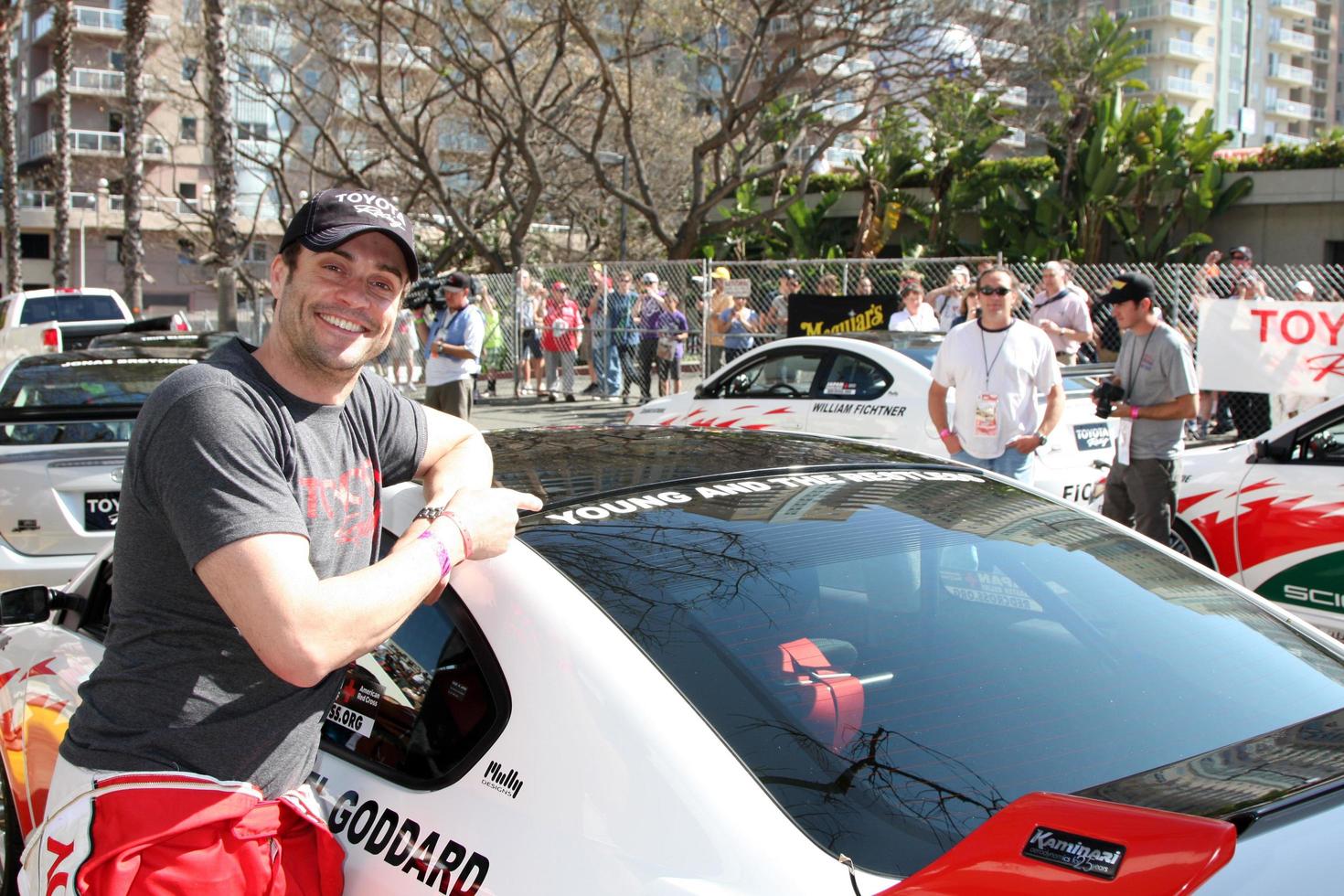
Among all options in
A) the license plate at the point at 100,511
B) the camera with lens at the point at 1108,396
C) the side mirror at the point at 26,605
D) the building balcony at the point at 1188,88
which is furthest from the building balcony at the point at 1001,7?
the building balcony at the point at 1188,88

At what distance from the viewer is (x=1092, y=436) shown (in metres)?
9.28

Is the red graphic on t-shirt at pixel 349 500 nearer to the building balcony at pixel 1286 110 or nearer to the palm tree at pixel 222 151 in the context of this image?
the palm tree at pixel 222 151

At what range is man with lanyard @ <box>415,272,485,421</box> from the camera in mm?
11492

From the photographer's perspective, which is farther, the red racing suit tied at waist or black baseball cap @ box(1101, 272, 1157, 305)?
black baseball cap @ box(1101, 272, 1157, 305)

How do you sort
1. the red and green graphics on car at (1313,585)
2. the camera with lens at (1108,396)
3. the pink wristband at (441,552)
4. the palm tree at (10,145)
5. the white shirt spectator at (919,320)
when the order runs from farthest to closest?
the palm tree at (10,145)
the white shirt spectator at (919,320)
the camera with lens at (1108,396)
the red and green graphics on car at (1313,585)
the pink wristband at (441,552)

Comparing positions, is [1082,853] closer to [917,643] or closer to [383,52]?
[917,643]

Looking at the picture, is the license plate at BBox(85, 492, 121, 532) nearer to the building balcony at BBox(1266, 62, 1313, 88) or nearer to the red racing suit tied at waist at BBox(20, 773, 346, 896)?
the red racing suit tied at waist at BBox(20, 773, 346, 896)

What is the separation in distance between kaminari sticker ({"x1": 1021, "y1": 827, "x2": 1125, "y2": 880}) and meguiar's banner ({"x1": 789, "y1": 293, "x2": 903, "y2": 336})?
13.8m

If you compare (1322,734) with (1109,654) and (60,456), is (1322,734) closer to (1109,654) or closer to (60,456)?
(1109,654)

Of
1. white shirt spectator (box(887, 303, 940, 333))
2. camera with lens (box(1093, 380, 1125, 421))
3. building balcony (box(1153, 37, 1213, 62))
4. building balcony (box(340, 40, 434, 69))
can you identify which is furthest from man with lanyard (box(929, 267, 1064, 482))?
building balcony (box(1153, 37, 1213, 62))

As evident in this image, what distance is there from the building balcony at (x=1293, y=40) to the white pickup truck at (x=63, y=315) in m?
96.8

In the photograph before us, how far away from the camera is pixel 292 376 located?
87.9 inches

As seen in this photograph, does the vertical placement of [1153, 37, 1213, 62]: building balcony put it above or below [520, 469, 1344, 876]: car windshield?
above

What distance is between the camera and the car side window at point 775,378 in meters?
10.5
